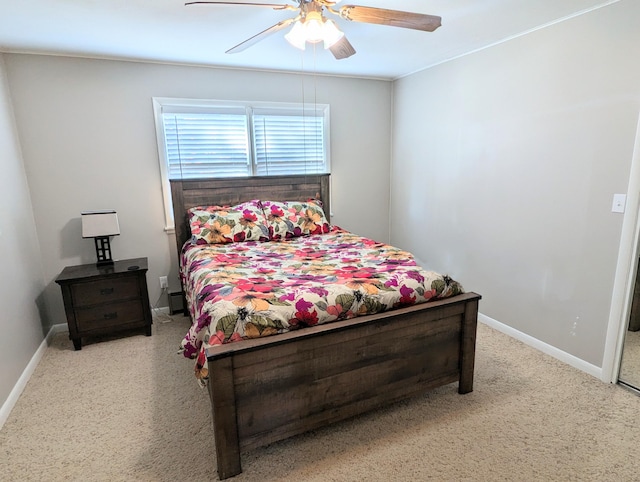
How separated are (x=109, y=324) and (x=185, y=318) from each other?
650 millimetres

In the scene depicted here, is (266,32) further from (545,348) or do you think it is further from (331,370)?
(545,348)

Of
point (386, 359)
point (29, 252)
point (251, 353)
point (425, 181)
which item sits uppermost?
point (425, 181)

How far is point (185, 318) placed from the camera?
3.49 m

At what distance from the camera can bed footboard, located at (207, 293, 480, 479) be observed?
5.40 ft

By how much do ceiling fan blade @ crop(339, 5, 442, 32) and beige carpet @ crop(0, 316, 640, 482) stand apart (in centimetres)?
207

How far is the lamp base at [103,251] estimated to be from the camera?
125 inches

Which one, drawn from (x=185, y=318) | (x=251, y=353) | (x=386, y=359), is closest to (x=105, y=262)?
(x=185, y=318)

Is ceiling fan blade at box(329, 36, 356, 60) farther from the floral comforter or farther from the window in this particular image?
the window

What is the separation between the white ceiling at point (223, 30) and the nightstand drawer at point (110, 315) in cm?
197

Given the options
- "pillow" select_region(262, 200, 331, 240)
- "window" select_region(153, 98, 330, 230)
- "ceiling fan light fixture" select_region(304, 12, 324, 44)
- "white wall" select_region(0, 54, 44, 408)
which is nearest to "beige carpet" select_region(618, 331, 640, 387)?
"pillow" select_region(262, 200, 331, 240)

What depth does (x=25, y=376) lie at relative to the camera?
2.47 meters

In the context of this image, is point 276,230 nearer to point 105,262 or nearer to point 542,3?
point 105,262

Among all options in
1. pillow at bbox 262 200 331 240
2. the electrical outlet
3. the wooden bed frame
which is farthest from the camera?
the electrical outlet

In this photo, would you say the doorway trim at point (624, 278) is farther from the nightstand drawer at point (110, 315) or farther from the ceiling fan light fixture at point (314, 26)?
the nightstand drawer at point (110, 315)
